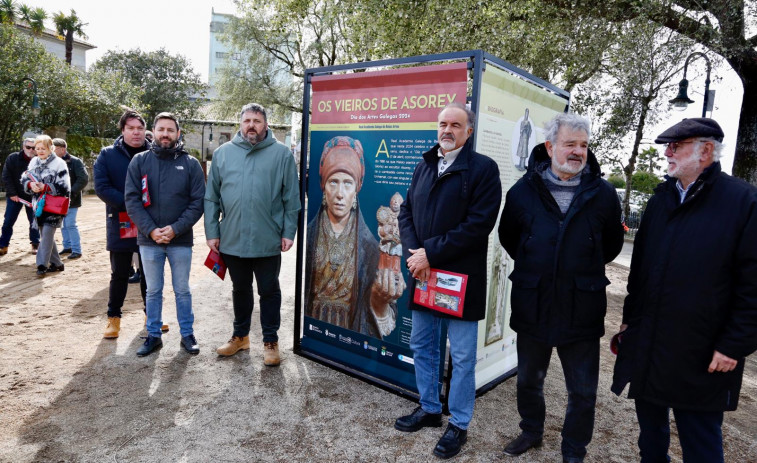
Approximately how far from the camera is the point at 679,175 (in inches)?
93.9

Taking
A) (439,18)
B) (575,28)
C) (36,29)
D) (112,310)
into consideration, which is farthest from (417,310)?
(36,29)

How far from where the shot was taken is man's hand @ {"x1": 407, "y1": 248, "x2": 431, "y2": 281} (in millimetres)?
2951

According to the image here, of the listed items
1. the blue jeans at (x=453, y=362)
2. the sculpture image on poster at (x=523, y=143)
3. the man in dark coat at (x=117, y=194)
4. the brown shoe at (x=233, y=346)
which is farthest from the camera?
the man in dark coat at (x=117, y=194)

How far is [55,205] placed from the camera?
6.68 metres

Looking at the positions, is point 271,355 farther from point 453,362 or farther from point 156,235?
point 453,362

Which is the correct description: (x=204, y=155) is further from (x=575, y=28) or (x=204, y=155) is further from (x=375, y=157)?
(x=375, y=157)

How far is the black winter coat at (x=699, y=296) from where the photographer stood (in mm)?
2152

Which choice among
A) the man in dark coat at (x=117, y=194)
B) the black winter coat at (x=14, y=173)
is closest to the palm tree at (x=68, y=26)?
the black winter coat at (x=14, y=173)

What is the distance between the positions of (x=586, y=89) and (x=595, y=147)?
5.44 ft

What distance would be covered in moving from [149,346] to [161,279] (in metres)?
0.58

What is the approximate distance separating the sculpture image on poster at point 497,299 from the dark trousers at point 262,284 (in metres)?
1.75

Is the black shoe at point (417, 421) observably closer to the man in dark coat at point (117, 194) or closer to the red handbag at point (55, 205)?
the man in dark coat at point (117, 194)

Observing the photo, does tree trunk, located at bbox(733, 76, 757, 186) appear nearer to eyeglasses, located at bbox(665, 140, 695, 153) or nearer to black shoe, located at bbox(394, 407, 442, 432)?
eyeglasses, located at bbox(665, 140, 695, 153)

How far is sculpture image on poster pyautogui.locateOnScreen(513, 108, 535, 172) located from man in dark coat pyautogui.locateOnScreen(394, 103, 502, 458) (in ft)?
3.13
